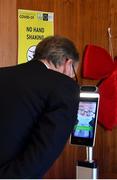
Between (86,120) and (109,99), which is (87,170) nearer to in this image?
(86,120)

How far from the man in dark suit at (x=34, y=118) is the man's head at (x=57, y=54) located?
0.06m

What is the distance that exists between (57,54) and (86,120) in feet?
3.45

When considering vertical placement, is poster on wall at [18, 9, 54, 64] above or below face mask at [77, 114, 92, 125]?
above

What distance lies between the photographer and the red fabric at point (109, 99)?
10.0ft

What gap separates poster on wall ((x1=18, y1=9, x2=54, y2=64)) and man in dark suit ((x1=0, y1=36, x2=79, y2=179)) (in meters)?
1.41

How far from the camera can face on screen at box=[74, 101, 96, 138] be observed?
8.06ft

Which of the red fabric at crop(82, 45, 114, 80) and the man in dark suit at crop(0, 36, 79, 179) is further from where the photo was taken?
the red fabric at crop(82, 45, 114, 80)

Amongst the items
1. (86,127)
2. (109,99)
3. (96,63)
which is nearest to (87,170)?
(86,127)

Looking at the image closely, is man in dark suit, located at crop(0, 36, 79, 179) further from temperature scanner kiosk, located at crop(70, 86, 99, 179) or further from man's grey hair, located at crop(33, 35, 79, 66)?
temperature scanner kiosk, located at crop(70, 86, 99, 179)

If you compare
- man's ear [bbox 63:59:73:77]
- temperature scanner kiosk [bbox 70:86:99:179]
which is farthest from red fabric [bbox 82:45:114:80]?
man's ear [bbox 63:59:73:77]

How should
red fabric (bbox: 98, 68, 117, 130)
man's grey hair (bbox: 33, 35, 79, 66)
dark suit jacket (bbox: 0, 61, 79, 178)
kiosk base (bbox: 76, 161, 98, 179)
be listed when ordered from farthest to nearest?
red fabric (bbox: 98, 68, 117, 130)
kiosk base (bbox: 76, 161, 98, 179)
man's grey hair (bbox: 33, 35, 79, 66)
dark suit jacket (bbox: 0, 61, 79, 178)

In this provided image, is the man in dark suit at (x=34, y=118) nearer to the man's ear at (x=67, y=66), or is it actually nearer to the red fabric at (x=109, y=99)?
the man's ear at (x=67, y=66)

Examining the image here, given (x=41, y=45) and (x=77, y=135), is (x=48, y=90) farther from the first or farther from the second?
(x=77, y=135)

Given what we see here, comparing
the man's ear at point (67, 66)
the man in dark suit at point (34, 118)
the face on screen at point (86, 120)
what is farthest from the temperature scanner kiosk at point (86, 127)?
the man in dark suit at point (34, 118)
